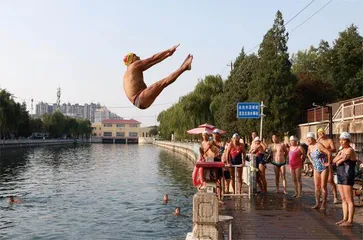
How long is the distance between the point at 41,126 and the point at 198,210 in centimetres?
11383

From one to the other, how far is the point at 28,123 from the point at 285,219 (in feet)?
285

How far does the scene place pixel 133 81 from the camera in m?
5.52

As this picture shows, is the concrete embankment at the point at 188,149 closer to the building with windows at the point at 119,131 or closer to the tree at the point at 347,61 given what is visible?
the tree at the point at 347,61

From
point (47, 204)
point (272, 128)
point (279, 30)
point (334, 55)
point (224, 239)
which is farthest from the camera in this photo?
point (334, 55)

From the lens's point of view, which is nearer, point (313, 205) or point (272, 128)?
point (313, 205)

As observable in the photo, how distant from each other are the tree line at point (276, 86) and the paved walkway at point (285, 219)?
74.4 feet

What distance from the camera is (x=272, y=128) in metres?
34.8

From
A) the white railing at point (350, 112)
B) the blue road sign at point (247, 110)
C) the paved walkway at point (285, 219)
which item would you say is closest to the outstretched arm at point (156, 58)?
the paved walkway at point (285, 219)

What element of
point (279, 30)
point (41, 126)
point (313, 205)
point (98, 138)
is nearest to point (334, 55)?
point (279, 30)

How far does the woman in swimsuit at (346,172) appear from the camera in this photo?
841 centimetres

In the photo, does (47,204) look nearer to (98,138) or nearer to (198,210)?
(198,210)

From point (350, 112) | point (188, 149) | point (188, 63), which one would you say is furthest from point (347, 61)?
point (188, 63)

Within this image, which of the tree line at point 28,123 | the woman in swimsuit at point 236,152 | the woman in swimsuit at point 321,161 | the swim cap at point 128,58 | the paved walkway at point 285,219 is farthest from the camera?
the tree line at point 28,123

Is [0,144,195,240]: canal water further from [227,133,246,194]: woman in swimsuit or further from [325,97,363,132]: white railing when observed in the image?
[325,97,363,132]: white railing
